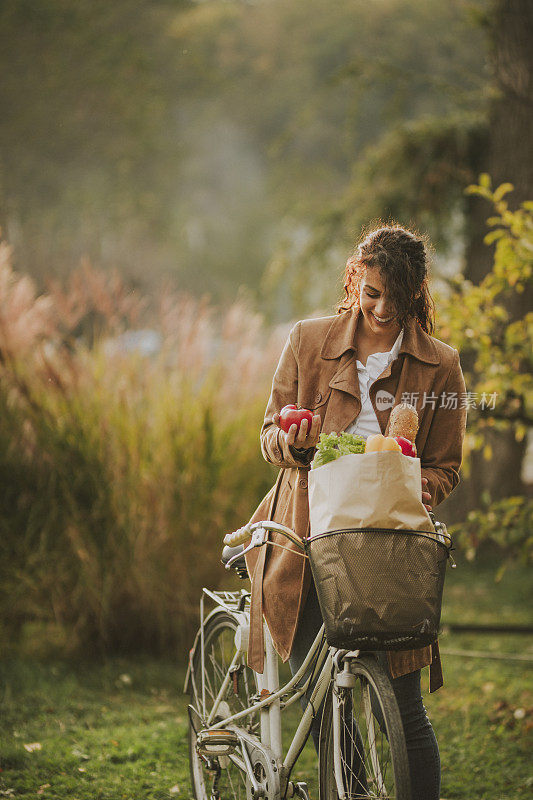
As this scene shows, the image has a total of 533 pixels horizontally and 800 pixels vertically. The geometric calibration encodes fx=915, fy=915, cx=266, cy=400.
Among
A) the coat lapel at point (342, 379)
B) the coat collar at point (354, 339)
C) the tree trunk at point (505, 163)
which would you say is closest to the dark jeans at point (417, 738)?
the coat lapel at point (342, 379)

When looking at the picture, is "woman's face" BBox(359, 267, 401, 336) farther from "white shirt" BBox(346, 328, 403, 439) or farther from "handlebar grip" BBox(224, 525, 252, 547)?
"handlebar grip" BBox(224, 525, 252, 547)

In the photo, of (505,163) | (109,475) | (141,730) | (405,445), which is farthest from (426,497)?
(505,163)

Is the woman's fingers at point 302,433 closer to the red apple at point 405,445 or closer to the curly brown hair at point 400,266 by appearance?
the red apple at point 405,445

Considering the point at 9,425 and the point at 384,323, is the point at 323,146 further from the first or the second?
the point at 384,323

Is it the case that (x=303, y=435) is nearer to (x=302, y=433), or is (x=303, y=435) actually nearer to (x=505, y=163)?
(x=302, y=433)

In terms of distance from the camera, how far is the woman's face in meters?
2.14

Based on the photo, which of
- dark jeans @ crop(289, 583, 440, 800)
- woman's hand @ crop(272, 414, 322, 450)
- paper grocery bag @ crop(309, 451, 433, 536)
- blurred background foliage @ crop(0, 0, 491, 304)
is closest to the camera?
paper grocery bag @ crop(309, 451, 433, 536)

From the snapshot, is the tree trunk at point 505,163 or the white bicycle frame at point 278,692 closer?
the white bicycle frame at point 278,692

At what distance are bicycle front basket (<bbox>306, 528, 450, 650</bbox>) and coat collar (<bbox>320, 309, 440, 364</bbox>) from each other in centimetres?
55

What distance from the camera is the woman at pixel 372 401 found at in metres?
2.13

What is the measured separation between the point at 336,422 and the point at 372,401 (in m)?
0.10

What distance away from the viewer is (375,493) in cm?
175

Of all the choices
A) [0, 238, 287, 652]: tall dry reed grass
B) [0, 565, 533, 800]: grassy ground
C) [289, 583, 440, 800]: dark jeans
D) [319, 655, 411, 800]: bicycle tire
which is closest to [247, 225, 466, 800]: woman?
[289, 583, 440, 800]: dark jeans

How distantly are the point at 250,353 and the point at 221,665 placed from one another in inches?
101
